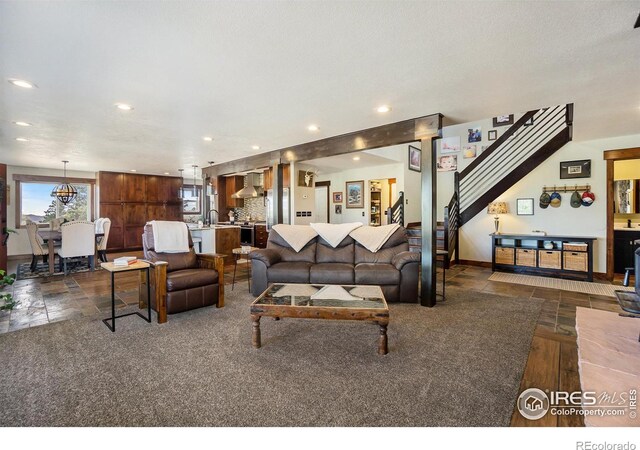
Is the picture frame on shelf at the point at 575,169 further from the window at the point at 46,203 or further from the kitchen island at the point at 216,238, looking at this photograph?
the window at the point at 46,203

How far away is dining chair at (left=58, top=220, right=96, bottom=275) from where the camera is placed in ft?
18.2

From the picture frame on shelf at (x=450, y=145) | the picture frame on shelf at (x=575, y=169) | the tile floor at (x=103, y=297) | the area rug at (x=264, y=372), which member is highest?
the picture frame on shelf at (x=450, y=145)

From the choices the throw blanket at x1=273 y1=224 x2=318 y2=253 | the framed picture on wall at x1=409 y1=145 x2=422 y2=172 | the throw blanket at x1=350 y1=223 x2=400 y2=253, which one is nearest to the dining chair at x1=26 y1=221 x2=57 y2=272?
the throw blanket at x1=273 y1=224 x2=318 y2=253

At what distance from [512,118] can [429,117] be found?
4.11 meters

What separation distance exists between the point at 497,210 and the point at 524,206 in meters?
0.51

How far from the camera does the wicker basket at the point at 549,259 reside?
5.53 metres

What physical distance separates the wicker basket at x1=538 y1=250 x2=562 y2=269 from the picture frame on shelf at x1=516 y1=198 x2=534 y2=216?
884mm

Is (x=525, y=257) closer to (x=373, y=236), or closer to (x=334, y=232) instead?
(x=373, y=236)

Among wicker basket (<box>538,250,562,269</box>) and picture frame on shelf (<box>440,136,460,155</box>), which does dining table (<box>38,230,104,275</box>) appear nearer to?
picture frame on shelf (<box>440,136,460,155</box>)

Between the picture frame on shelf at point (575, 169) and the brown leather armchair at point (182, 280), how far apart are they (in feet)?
20.8

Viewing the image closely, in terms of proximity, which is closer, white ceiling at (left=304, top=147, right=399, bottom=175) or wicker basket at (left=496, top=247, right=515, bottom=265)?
wicker basket at (left=496, top=247, right=515, bottom=265)

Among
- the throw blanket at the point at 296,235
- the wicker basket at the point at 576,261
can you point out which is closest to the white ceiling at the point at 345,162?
the throw blanket at the point at 296,235

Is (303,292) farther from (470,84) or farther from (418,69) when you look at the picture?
(470,84)

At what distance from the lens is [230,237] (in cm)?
695
